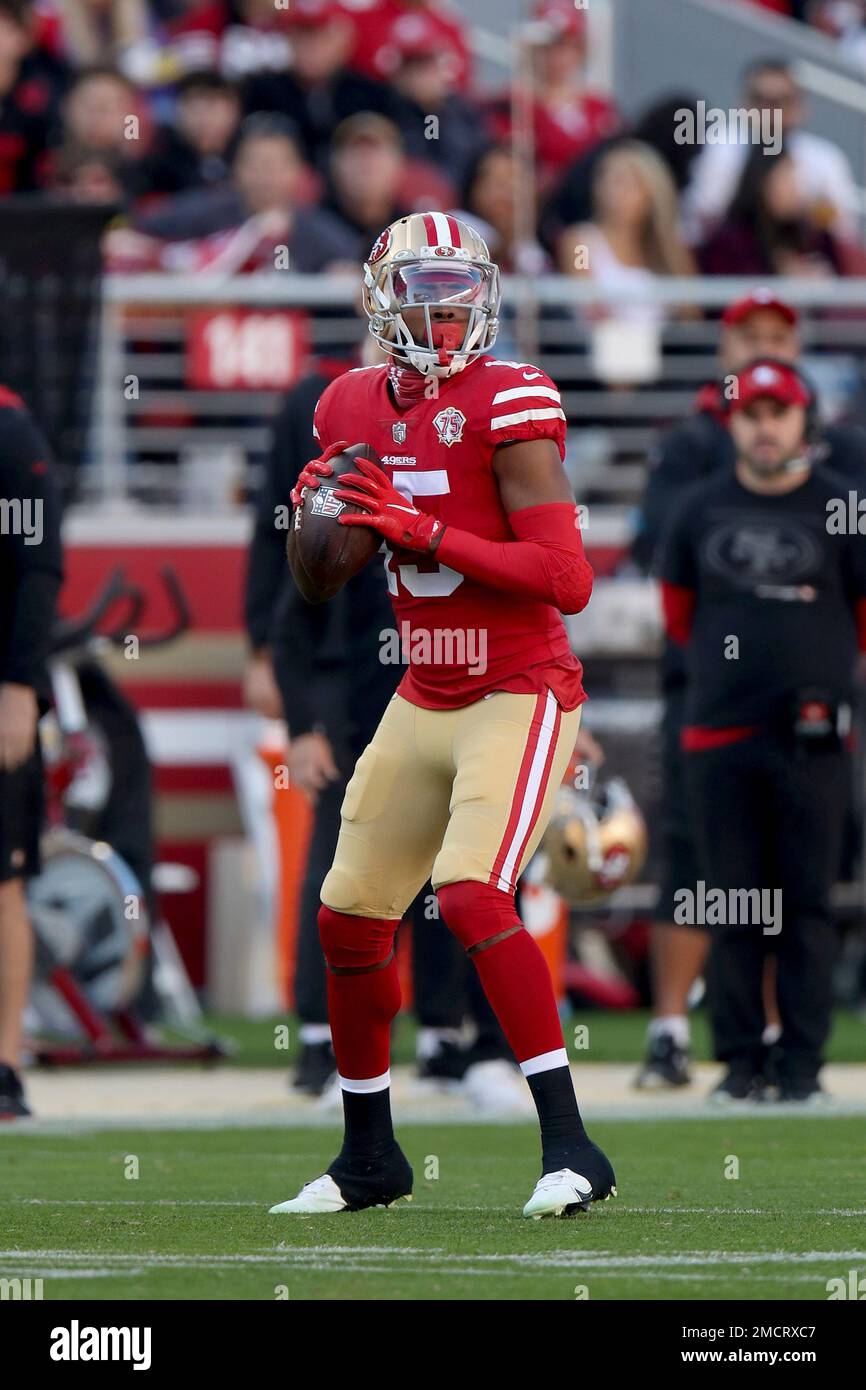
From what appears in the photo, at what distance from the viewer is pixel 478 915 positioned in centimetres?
544

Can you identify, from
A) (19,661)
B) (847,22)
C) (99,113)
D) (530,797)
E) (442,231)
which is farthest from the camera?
(847,22)

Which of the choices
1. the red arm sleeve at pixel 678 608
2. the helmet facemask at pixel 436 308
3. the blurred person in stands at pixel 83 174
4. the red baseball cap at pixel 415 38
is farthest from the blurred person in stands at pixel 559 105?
the helmet facemask at pixel 436 308

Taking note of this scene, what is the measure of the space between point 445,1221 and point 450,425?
61.7 inches

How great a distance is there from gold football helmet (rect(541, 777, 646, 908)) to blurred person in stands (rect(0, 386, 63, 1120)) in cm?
182

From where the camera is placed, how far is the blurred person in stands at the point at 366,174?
43.3 feet

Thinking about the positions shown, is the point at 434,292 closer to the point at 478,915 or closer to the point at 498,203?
the point at 478,915

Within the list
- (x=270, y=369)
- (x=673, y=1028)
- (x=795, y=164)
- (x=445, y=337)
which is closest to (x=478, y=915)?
(x=445, y=337)

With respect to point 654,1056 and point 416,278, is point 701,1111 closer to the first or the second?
point 654,1056

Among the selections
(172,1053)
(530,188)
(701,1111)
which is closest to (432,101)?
(530,188)

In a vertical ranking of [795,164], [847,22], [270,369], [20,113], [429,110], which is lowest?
[270,369]

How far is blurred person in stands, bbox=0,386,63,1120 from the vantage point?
7789mm

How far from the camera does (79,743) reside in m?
10.3

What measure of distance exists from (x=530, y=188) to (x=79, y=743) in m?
5.17
